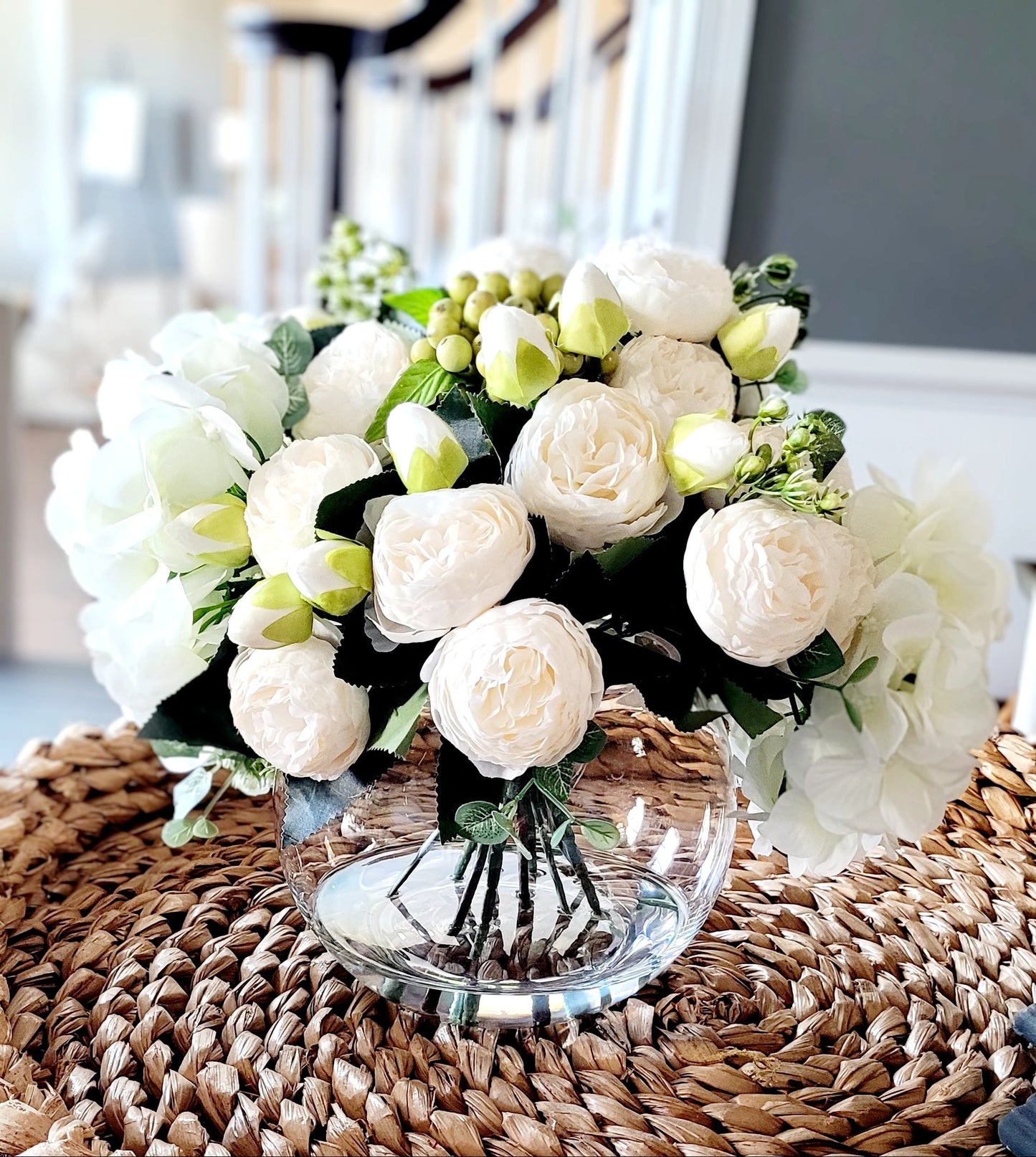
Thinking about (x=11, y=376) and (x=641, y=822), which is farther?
(x=11, y=376)

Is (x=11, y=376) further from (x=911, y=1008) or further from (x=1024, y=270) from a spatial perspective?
(x=911, y=1008)

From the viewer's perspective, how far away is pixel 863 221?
150 cm

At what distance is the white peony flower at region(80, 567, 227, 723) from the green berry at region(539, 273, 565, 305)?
0.75 feet

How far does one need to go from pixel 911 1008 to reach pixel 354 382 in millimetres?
468

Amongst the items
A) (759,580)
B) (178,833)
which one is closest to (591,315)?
(759,580)

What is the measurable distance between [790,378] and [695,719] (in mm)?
231

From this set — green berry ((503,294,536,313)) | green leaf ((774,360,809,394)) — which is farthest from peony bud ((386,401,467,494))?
green leaf ((774,360,809,394))

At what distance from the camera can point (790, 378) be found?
2.12 ft

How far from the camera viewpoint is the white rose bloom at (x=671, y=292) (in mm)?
552

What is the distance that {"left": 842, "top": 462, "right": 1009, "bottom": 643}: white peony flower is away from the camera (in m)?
0.52

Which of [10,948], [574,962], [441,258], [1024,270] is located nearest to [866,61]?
[1024,270]

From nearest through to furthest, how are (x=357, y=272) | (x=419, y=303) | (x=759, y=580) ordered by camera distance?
(x=759, y=580) < (x=419, y=303) < (x=357, y=272)

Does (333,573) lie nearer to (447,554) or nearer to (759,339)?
(447,554)

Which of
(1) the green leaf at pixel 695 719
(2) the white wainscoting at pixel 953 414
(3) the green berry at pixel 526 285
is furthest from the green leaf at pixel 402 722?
(2) the white wainscoting at pixel 953 414
